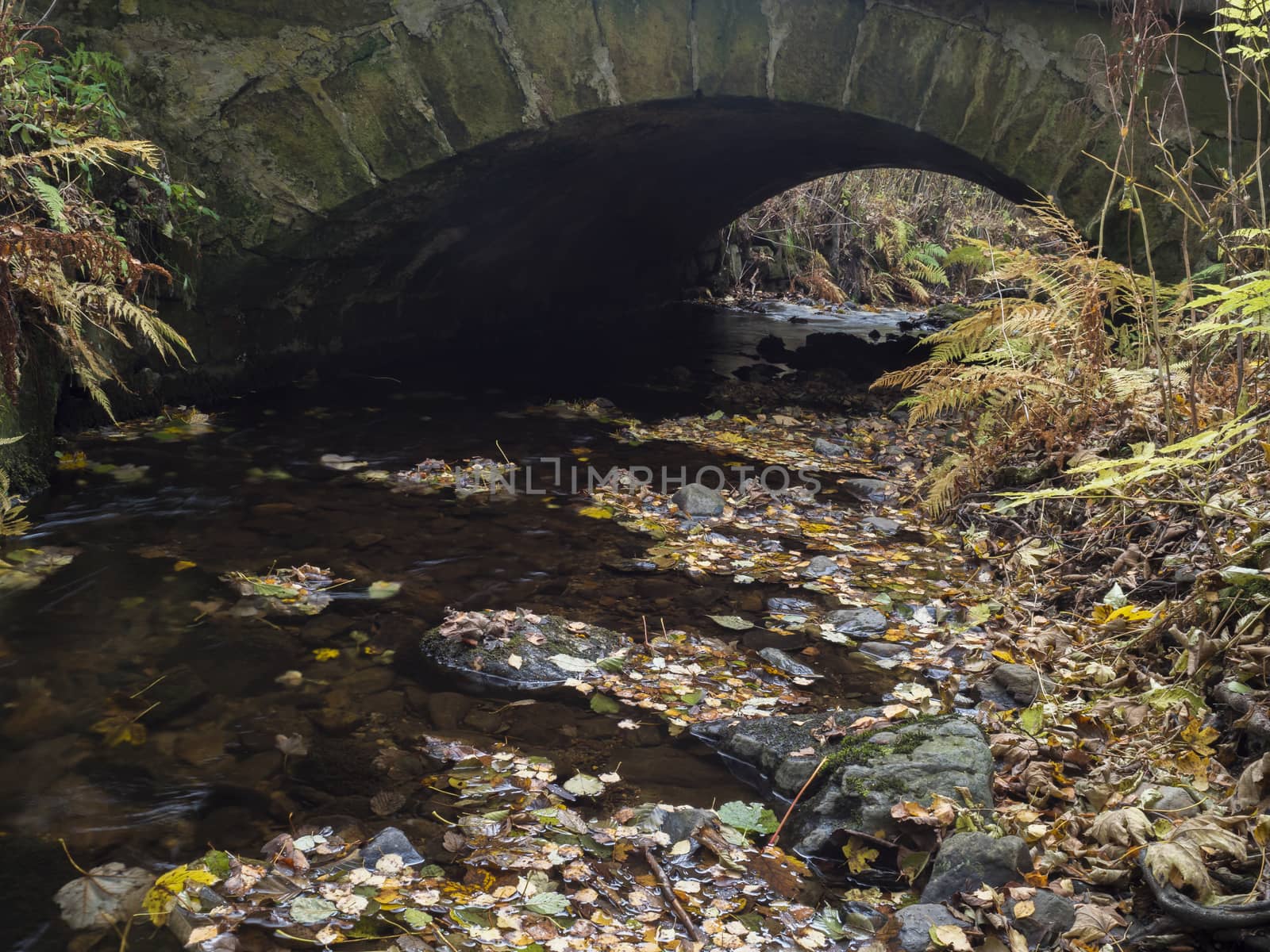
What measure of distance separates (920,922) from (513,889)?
0.91m

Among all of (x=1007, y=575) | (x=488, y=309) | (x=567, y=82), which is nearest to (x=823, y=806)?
(x=1007, y=575)

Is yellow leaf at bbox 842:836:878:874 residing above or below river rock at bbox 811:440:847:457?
below

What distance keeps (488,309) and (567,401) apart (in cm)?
248

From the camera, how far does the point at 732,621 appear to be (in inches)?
149

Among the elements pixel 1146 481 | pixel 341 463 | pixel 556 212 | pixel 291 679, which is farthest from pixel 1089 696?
pixel 556 212

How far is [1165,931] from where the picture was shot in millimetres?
1974

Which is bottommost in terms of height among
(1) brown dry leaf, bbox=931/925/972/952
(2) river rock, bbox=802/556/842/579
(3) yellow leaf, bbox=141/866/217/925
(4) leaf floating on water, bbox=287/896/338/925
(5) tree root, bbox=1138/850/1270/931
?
(1) brown dry leaf, bbox=931/925/972/952

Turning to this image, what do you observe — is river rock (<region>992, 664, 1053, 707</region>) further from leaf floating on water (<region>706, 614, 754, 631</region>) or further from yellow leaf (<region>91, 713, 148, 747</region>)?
yellow leaf (<region>91, 713, 148, 747</region>)

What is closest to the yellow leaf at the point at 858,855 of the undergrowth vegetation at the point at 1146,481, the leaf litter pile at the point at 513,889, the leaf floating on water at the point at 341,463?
the leaf litter pile at the point at 513,889

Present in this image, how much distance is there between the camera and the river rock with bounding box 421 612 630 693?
3.27m

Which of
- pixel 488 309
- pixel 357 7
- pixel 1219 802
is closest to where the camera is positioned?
pixel 1219 802

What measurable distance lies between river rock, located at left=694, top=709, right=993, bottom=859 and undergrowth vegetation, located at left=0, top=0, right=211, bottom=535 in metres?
3.21

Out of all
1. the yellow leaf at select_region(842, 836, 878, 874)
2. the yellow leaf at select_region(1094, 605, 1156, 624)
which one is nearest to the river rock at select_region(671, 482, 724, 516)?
the yellow leaf at select_region(1094, 605, 1156, 624)

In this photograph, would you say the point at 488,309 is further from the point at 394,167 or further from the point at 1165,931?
the point at 1165,931
